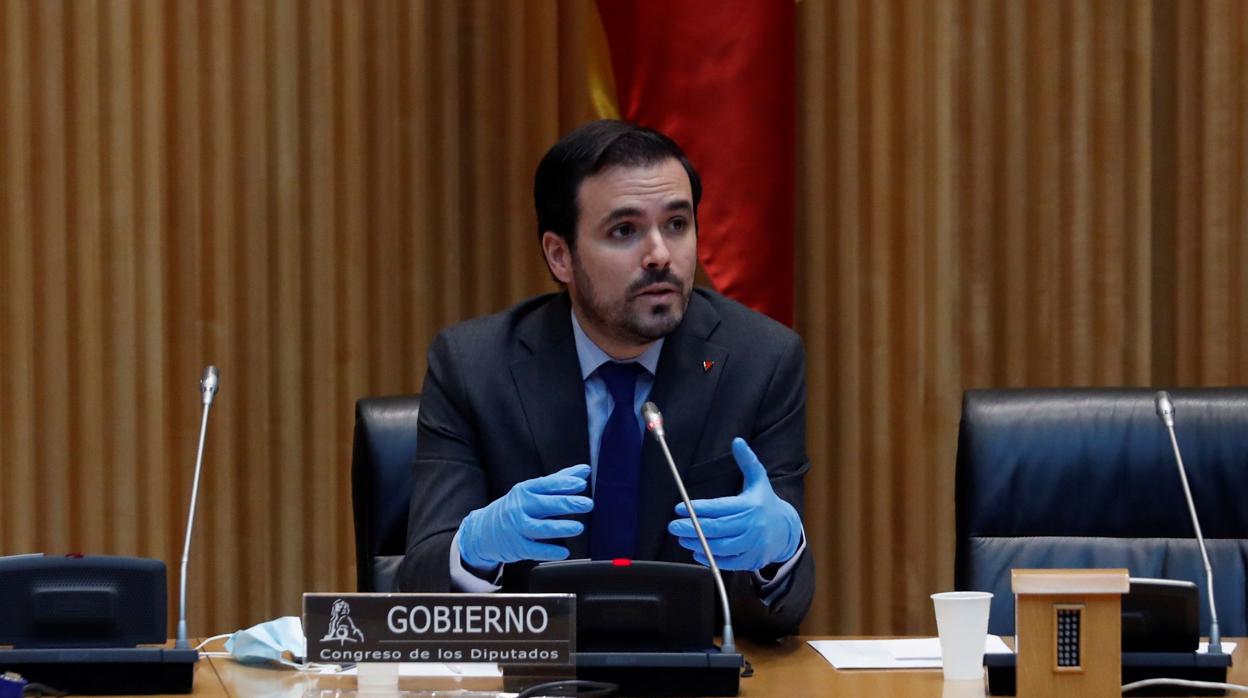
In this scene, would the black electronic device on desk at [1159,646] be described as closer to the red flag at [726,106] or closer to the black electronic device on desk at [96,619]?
the black electronic device on desk at [96,619]

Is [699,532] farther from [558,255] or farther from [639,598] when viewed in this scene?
[558,255]

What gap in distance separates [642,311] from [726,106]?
0.95 meters

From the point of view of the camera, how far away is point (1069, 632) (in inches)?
67.6

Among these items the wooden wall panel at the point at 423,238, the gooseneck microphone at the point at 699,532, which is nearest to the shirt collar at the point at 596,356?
the gooseneck microphone at the point at 699,532

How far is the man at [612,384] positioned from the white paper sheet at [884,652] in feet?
0.50

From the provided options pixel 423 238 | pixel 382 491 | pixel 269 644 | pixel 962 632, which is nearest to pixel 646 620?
pixel 962 632

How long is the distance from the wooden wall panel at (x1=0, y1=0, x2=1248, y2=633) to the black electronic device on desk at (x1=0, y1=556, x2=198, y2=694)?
168cm

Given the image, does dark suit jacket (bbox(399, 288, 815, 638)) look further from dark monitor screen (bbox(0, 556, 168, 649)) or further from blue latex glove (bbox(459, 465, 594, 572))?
dark monitor screen (bbox(0, 556, 168, 649))

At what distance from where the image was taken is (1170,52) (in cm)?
357

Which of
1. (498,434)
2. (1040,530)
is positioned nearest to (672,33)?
(498,434)

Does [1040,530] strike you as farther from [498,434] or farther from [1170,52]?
[1170,52]

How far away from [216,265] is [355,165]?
1.31 feet

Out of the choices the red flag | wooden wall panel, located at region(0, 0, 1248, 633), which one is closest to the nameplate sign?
the red flag

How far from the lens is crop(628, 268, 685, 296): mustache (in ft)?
8.02
